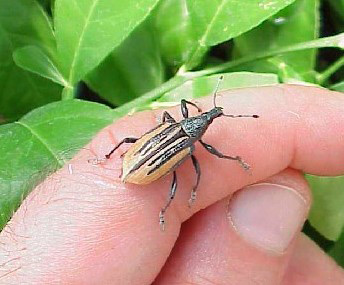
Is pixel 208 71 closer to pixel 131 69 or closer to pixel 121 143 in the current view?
pixel 131 69

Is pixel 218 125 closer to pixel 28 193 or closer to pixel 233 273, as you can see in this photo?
pixel 233 273

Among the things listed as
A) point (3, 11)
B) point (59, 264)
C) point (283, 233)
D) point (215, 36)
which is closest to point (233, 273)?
point (283, 233)

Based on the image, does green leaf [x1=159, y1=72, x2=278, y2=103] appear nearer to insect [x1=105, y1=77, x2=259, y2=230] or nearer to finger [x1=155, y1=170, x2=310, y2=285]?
insect [x1=105, y1=77, x2=259, y2=230]

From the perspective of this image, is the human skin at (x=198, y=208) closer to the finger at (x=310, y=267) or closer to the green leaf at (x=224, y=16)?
the green leaf at (x=224, y=16)

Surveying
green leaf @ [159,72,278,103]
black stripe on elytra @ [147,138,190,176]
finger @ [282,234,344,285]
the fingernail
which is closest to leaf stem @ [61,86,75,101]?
green leaf @ [159,72,278,103]

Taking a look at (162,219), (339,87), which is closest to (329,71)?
(339,87)

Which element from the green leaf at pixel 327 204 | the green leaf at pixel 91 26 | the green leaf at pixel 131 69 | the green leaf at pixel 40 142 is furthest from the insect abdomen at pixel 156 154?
the green leaf at pixel 327 204
